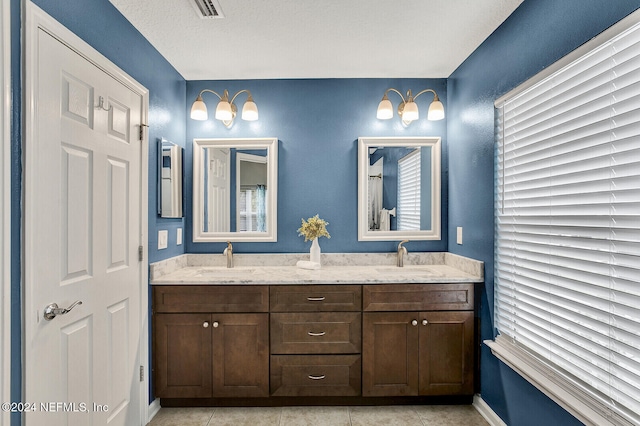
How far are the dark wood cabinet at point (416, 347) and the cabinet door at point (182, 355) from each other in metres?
1.02

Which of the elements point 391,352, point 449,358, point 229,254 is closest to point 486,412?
point 449,358

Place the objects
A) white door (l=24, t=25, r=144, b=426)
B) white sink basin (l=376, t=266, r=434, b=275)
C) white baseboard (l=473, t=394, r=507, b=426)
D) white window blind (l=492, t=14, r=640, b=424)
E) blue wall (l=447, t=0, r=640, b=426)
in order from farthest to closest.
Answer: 1. white sink basin (l=376, t=266, r=434, b=275)
2. white baseboard (l=473, t=394, r=507, b=426)
3. blue wall (l=447, t=0, r=640, b=426)
4. white door (l=24, t=25, r=144, b=426)
5. white window blind (l=492, t=14, r=640, b=424)

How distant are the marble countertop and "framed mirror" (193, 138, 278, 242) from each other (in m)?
0.20

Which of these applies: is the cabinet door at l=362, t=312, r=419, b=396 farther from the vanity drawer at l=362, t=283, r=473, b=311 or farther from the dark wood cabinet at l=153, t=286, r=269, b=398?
the dark wood cabinet at l=153, t=286, r=269, b=398

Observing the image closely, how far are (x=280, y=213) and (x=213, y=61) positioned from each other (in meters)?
1.23

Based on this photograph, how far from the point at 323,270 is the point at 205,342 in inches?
36.7

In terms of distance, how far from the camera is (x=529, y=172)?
1.83m

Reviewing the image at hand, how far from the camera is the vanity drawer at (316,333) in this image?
2338mm

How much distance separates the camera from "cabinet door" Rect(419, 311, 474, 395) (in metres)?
2.36

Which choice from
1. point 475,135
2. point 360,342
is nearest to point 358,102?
point 475,135

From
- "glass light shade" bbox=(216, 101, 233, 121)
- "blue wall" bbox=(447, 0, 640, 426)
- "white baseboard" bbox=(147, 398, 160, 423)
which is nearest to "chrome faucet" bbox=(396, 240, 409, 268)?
"blue wall" bbox=(447, 0, 640, 426)

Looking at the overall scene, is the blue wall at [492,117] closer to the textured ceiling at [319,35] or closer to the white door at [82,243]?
the textured ceiling at [319,35]

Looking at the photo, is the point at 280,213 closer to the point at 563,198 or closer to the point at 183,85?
the point at 183,85

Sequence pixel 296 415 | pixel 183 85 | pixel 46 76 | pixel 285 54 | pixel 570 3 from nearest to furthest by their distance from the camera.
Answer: pixel 46 76 → pixel 570 3 → pixel 296 415 → pixel 285 54 → pixel 183 85
